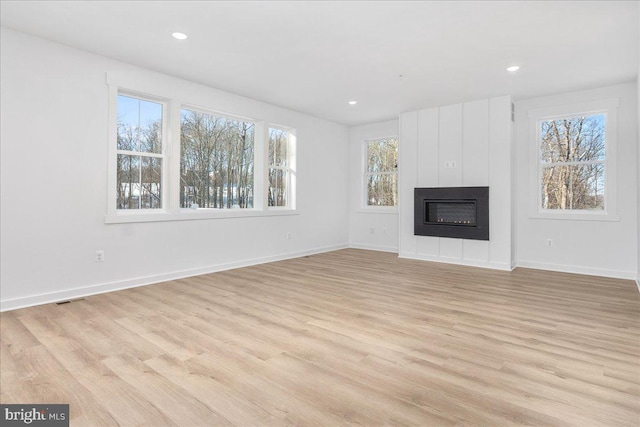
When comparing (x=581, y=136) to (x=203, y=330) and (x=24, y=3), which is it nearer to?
(x=203, y=330)

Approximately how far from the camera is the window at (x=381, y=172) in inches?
292

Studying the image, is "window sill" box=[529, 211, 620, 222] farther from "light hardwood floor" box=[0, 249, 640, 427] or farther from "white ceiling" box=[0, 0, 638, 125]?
"white ceiling" box=[0, 0, 638, 125]

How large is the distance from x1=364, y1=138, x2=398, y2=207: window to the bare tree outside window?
269 centimetres

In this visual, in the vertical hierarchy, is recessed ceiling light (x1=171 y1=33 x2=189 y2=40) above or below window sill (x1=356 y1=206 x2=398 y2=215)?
above

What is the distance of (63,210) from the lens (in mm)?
3711

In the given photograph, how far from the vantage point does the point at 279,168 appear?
6.42 metres

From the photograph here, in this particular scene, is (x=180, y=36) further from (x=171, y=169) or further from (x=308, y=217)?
(x=308, y=217)

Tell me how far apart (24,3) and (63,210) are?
1.90 metres

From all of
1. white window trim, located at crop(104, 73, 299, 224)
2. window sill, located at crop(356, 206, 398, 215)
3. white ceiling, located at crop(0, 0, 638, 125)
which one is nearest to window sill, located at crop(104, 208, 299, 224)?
white window trim, located at crop(104, 73, 299, 224)

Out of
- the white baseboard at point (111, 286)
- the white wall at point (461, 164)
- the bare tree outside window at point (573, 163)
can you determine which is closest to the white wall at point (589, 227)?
the bare tree outside window at point (573, 163)

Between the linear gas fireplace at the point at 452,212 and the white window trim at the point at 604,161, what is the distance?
0.80m

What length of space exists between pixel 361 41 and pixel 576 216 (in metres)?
4.11

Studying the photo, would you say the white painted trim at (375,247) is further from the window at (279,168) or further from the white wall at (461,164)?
the window at (279,168)

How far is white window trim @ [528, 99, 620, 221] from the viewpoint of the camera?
4.93 m
